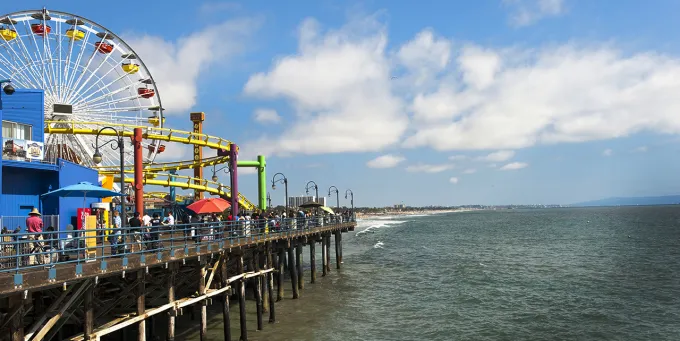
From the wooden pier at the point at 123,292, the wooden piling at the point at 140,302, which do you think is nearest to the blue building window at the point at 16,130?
the wooden pier at the point at 123,292

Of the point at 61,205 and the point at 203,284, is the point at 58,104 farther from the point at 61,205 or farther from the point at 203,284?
the point at 203,284

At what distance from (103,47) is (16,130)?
2011cm

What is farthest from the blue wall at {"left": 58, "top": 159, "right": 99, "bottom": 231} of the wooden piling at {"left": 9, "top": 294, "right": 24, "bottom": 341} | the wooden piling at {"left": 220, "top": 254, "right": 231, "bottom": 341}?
the wooden piling at {"left": 9, "top": 294, "right": 24, "bottom": 341}

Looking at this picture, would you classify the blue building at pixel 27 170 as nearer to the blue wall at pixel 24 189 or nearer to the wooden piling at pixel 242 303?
the blue wall at pixel 24 189

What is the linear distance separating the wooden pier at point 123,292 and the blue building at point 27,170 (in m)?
5.07

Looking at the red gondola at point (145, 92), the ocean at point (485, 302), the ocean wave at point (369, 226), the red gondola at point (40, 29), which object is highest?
the red gondola at point (40, 29)

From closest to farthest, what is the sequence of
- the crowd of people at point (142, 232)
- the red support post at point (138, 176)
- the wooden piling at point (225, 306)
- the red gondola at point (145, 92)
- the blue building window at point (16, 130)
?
the crowd of people at point (142, 232) < the wooden piling at point (225, 306) < the blue building window at point (16, 130) < the red support post at point (138, 176) < the red gondola at point (145, 92)

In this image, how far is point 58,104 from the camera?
118 feet

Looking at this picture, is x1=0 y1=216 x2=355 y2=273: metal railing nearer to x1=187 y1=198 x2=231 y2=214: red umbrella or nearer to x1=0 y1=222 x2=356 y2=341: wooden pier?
x1=0 y1=222 x2=356 y2=341: wooden pier

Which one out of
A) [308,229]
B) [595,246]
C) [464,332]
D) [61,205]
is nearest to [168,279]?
[61,205]

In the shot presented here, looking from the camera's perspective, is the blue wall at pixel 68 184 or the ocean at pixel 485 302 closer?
the blue wall at pixel 68 184

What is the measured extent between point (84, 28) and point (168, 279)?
29.1 m

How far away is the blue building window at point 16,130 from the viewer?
2006 centimetres

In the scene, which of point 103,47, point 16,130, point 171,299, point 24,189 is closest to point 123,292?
point 171,299
